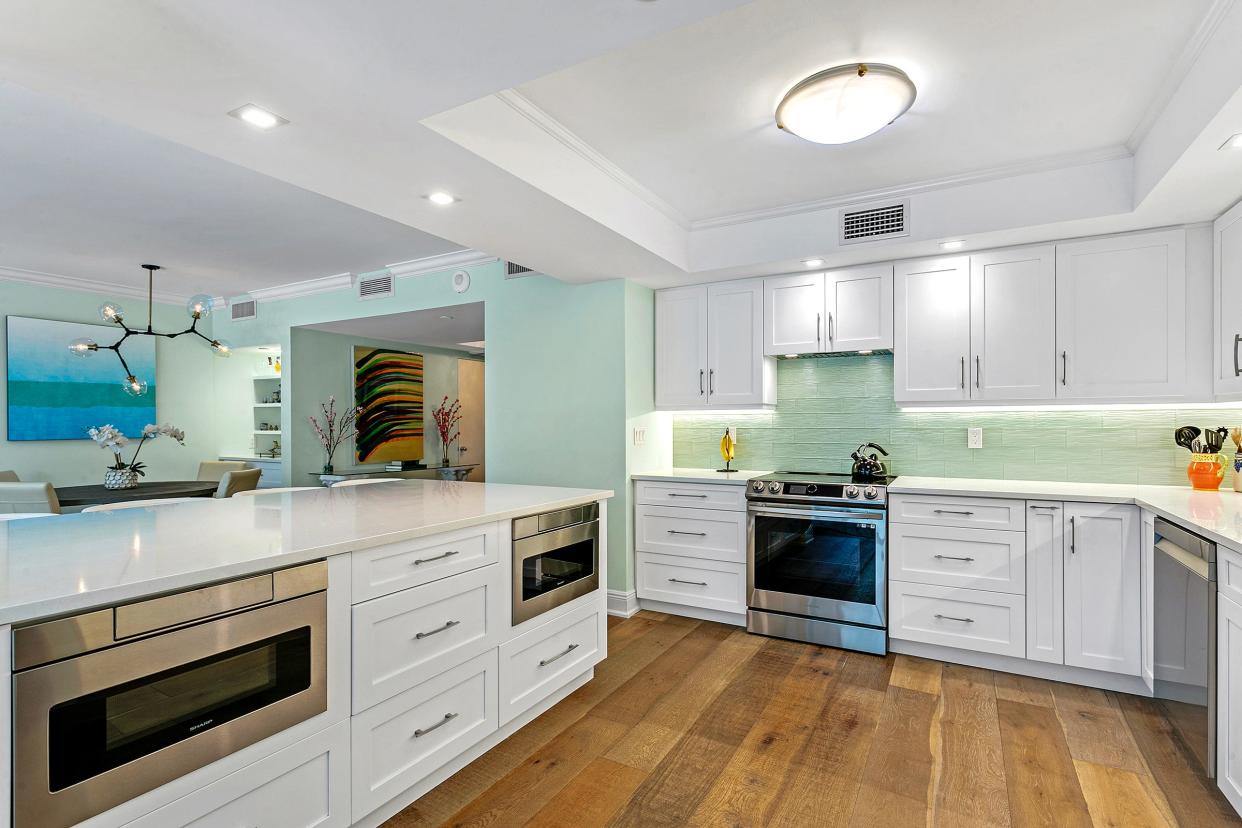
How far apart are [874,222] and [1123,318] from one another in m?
1.27

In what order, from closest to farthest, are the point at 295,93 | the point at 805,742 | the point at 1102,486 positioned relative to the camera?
the point at 295,93, the point at 805,742, the point at 1102,486

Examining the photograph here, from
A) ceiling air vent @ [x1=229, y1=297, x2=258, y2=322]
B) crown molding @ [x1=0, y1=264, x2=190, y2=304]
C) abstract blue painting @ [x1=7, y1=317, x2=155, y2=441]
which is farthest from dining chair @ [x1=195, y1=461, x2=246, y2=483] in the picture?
crown molding @ [x1=0, y1=264, x2=190, y2=304]

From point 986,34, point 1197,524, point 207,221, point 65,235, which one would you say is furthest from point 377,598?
point 65,235

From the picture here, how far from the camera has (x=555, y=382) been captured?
4.21m

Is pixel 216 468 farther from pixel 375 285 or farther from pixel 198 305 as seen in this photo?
pixel 375 285

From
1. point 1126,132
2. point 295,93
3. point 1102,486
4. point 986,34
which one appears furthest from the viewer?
point 1102,486

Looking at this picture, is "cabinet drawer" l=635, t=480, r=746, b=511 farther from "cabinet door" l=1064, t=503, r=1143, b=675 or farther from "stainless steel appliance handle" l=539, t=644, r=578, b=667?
"cabinet door" l=1064, t=503, r=1143, b=675

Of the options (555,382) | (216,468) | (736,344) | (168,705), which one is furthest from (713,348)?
(216,468)

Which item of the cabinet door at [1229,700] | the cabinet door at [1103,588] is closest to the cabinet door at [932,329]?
the cabinet door at [1103,588]

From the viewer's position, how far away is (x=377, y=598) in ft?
6.08

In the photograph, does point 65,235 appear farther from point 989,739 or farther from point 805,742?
point 989,739

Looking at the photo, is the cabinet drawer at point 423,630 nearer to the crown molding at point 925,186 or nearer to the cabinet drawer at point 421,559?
the cabinet drawer at point 421,559

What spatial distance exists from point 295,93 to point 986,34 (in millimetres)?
2132

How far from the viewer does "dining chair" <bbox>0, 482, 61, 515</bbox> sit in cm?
358
